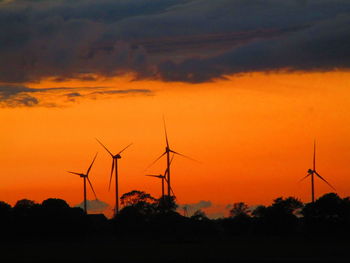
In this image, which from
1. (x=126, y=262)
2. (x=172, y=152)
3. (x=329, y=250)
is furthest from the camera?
(x=172, y=152)

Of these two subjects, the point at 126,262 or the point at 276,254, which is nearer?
the point at 126,262

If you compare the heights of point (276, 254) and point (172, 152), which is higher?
point (172, 152)

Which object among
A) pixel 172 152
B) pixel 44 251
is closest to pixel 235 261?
pixel 44 251

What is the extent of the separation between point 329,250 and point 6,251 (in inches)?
1972

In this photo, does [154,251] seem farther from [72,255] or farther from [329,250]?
[329,250]

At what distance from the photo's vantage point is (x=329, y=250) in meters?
140

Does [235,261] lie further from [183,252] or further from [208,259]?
[183,252]

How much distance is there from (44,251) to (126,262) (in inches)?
1247

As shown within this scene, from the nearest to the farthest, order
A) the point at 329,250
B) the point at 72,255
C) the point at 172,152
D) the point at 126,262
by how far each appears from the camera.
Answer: the point at 126,262
the point at 72,255
the point at 329,250
the point at 172,152

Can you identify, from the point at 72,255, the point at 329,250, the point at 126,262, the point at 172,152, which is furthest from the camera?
the point at 172,152

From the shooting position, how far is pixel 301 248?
481ft

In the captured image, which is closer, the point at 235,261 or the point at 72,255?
the point at 235,261

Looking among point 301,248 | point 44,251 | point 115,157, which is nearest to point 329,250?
point 301,248

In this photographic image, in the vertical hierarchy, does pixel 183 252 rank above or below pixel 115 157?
below
